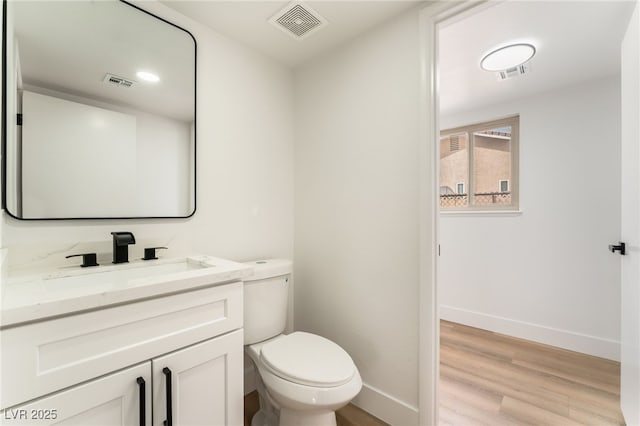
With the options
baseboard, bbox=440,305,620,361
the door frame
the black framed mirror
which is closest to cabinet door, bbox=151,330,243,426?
the black framed mirror

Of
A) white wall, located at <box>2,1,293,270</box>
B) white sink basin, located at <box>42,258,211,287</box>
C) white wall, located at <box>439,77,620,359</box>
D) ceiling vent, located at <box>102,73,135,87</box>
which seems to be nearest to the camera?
white sink basin, located at <box>42,258,211,287</box>

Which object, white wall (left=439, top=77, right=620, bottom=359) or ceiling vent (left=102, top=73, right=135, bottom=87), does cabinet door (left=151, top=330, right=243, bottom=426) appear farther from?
white wall (left=439, top=77, right=620, bottom=359)

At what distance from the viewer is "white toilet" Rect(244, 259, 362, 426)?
1.11m

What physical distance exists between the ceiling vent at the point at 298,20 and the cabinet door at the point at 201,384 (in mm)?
1577

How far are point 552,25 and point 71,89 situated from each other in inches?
96.3

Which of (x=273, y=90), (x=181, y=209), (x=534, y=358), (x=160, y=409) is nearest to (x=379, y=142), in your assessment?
(x=273, y=90)

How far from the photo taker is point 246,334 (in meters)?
1.44

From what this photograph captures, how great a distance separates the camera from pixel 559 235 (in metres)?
2.32

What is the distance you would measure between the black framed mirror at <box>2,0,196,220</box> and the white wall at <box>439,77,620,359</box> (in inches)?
105

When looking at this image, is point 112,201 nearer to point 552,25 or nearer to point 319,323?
point 319,323

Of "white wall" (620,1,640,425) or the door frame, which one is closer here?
"white wall" (620,1,640,425)

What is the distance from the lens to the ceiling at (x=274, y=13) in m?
1.41

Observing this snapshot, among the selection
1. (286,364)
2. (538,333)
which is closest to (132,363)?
(286,364)

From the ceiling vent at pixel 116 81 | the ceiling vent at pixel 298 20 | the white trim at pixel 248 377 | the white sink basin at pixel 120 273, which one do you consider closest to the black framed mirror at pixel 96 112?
the ceiling vent at pixel 116 81
